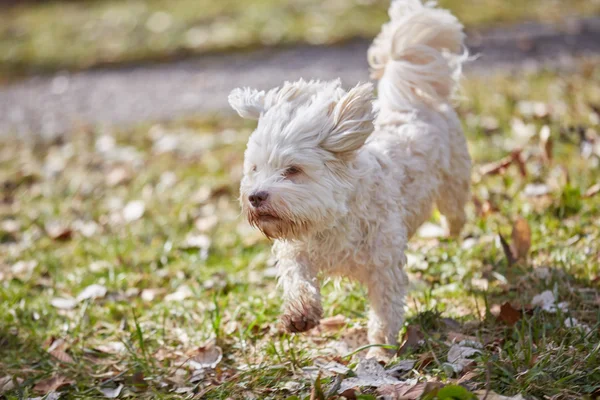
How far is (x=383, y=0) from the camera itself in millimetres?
11328

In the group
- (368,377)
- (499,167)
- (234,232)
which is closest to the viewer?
(368,377)

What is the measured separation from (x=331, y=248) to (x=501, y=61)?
5.21 metres

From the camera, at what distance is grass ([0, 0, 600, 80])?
395 inches

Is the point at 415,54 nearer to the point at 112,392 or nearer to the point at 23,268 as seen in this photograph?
the point at 112,392

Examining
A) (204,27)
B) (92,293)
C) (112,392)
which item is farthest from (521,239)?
(204,27)

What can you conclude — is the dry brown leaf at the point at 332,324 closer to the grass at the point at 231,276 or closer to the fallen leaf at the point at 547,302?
the grass at the point at 231,276

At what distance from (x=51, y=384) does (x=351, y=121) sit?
1932 mm

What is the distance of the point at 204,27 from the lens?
36.8 feet

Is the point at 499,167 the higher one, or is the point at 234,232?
the point at 499,167

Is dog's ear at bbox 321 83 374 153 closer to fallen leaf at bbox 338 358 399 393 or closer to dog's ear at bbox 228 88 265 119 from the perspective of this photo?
dog's ear at bbox 228 88 265 119

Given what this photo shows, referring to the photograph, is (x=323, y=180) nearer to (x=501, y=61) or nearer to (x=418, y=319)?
(x=418, y=319)

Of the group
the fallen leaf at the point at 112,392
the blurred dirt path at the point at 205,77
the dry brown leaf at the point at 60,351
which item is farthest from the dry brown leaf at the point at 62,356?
the blurred dirt path at the point at 205,77

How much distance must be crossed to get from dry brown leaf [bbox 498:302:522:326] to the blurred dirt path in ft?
15.0

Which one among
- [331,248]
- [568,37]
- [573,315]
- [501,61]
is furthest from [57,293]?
[568,37]
